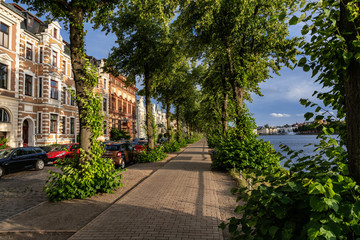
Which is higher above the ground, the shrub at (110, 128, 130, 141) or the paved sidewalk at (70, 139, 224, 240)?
the shrub at (110, 128, 130, 141)

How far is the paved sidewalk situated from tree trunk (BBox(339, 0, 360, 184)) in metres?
2.97

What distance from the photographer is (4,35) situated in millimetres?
22234

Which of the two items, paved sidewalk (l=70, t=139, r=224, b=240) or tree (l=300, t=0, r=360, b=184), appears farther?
paved sidewalk (l=70, t=139, r=224, b=240)

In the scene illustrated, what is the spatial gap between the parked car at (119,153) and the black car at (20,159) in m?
4.08

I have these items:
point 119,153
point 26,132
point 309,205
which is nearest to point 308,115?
point 309,205

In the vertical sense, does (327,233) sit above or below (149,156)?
above

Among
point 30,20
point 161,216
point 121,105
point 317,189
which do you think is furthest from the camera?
point 121,105

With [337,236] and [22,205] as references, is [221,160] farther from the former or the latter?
[337,236]

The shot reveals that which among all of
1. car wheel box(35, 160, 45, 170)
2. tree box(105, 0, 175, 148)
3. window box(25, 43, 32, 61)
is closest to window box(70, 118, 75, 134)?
window box(25, 43, 32, 61)

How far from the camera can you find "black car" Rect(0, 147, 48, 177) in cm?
1217

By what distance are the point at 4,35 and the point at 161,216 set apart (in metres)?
25.3

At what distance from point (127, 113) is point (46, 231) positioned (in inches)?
2067

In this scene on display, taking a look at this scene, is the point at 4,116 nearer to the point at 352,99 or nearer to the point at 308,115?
the point at 308,115

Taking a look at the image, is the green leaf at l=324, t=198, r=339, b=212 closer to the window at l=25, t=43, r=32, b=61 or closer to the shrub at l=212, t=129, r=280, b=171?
the shrub at l=212, t=129, r=280, b=171
